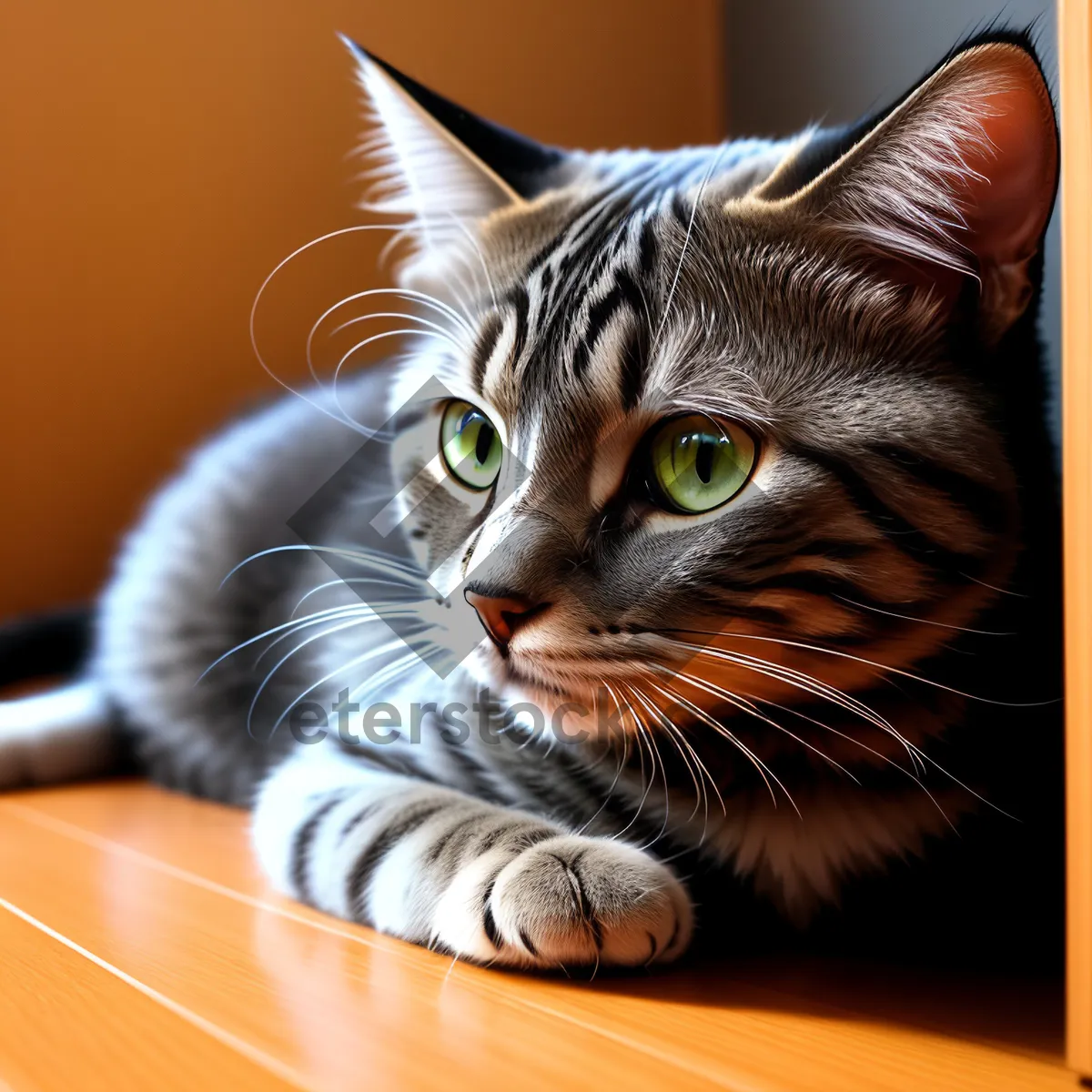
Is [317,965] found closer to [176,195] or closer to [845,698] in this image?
[845,698]

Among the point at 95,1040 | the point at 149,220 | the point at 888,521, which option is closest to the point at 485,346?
the point at 888,521

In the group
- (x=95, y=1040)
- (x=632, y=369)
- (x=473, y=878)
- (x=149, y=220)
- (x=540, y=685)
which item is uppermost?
(x=149, y=220)

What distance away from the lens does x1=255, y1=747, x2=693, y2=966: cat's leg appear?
0.77 m

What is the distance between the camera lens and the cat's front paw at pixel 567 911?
0.76m

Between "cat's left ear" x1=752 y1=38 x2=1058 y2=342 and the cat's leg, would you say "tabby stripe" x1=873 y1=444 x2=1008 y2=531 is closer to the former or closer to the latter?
"cat's left ear" x1=752 y1=38 x2=1058 y2=342

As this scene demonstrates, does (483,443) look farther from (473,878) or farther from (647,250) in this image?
(473,878)

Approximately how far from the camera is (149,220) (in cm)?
178

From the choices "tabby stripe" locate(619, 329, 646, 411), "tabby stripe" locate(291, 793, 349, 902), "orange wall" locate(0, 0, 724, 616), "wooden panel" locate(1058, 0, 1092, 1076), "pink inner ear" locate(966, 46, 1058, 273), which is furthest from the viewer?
"orange wall" locate(0, 0, 724, 616)

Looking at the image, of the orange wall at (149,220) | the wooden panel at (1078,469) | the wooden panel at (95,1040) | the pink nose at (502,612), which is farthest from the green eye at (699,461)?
the orange wall at (149,220)

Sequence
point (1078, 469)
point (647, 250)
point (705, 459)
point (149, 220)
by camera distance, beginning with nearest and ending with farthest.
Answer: point (1078, 469) → point (705, 459) → point (647, 250) → point (149, 220)

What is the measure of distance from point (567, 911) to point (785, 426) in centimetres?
37

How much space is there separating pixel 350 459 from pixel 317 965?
0.81m

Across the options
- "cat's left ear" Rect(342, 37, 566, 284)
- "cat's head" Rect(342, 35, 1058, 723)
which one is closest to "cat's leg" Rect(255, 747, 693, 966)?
"cat's head" Rect(342, 35, 1058, 723)

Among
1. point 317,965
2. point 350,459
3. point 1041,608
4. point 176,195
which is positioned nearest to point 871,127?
point 1041,608
